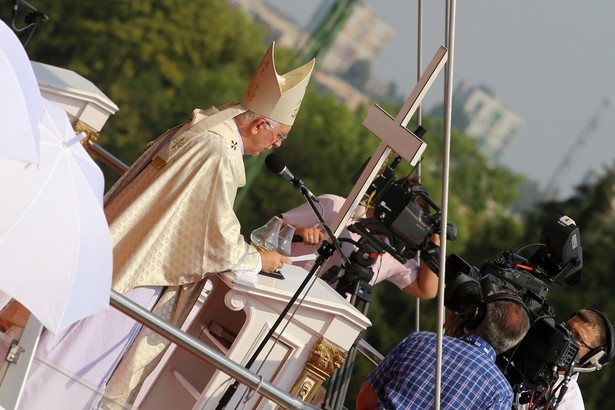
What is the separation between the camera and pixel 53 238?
8.50 feet

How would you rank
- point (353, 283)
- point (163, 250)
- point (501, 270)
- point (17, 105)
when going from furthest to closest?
1. point (353, 283)
2. point (501, 270)
3. point (163, 250)
4. point (17, 105)

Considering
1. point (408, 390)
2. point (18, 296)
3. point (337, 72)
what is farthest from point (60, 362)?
Result: point (337, 72)

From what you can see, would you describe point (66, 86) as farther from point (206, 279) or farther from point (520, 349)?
point (520, 349)

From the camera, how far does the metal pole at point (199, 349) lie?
2889 millimetres

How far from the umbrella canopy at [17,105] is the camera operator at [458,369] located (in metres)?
1.86

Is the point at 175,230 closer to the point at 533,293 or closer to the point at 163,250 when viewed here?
the point at 163,250

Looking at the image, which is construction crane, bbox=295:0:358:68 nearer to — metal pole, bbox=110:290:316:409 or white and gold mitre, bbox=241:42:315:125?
white and gold mitre, bbox=241:42:315:125

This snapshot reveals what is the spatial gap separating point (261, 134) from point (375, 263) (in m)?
1.34

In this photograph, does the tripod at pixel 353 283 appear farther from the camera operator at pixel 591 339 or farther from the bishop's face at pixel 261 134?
the camera operator at pixel 591 339

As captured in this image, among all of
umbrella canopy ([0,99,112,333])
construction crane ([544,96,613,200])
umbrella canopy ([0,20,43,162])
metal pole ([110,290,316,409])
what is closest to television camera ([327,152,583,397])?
metal pole ([110,290,316,409])

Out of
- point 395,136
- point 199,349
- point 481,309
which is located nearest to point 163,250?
point 199,349

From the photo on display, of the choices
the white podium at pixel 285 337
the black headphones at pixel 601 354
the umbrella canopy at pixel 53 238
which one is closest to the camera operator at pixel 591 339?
Result: the black headphones at pixel 601 354

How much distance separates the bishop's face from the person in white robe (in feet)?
0.41

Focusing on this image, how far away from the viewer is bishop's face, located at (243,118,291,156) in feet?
12.8
